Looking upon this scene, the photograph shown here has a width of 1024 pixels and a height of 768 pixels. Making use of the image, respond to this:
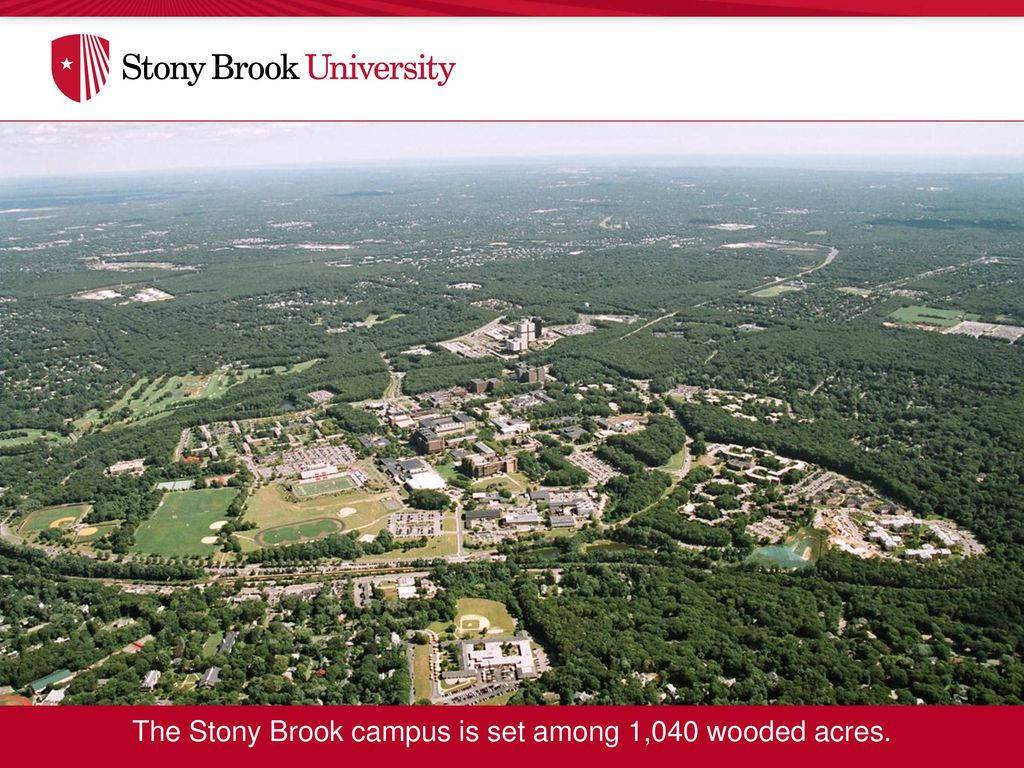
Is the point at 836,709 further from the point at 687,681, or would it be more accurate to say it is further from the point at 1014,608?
the point at 1014,608

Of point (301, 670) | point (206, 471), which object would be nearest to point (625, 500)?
point (301, 670)

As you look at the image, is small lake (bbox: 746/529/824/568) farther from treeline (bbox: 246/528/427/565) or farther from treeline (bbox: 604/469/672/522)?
treeline (bbox: 246/528/427/565)

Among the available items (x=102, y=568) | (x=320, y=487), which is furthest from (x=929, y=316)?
(x=102, y=568)

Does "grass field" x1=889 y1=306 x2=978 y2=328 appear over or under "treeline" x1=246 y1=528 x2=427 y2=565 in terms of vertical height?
over

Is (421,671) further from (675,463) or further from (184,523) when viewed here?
(675,463)

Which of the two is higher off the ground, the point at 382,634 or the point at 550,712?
the point at 550,712

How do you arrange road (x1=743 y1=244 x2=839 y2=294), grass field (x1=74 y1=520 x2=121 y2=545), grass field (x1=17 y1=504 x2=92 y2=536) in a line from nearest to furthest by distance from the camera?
1. grass field (x1=74 y1=520 x2=121 y2=545)
2. grass field (x1=17 y1=504 x2=92 y2=536)
3. road (x1=743 y1=244 x2=839 y2=294)

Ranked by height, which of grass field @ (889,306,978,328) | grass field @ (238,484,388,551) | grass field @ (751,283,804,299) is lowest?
grass field @ (238,484,388,551)

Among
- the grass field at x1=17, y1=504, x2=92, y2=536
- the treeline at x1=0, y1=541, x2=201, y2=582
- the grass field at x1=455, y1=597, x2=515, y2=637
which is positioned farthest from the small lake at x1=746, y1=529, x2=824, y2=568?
the grass field at x1=17, y1=504, x2=92, y2=536
